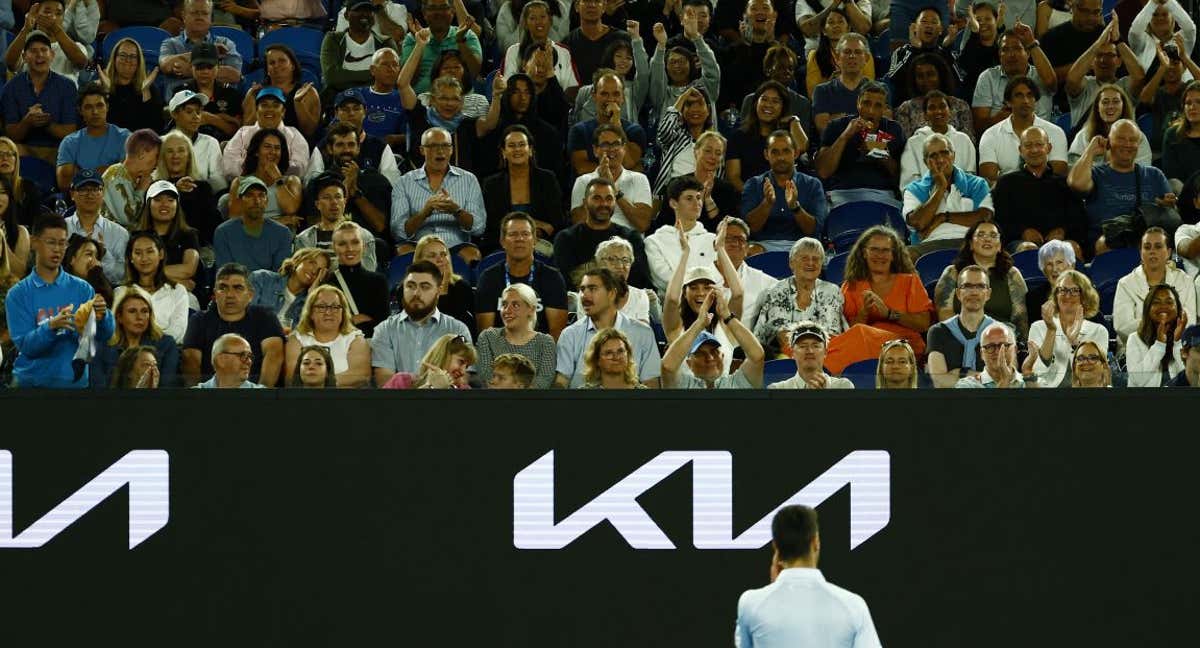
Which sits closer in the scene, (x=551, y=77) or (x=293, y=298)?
(x=293, y=298)

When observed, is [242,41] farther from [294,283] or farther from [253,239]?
[294,283]

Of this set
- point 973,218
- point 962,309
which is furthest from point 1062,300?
point 973,218

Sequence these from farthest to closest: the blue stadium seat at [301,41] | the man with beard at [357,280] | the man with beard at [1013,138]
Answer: the blue stadium seat at [301,41], the man with beard at [1013,138], the man with beard at [357,280]

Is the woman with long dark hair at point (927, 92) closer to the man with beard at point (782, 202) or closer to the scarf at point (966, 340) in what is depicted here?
the man with beard at point (782, 202)

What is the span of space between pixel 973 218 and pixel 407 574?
4985mm

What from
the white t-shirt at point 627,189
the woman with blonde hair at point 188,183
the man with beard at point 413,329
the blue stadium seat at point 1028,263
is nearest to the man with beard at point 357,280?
the man with beard at point 413,329

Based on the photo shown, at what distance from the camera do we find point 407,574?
7.21 metres

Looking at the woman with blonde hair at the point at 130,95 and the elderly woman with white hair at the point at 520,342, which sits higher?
the woman with blonde hair at the point at 130,95

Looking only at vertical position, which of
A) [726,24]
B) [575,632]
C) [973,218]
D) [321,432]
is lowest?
[575,632]

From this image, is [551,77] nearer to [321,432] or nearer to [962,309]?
[962,309]

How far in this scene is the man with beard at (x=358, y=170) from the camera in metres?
11.0

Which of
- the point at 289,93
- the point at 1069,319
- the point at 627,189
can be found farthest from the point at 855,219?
the point at 289,93

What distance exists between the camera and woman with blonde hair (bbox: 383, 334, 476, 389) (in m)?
7.31

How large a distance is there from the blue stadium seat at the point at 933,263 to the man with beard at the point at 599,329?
2.37 m
